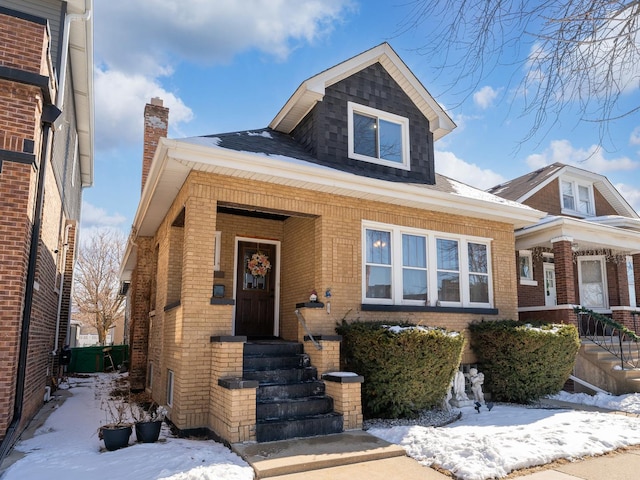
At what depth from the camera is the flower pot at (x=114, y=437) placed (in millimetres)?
5744

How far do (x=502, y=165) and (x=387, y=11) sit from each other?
1.63m

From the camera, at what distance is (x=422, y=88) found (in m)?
10.8

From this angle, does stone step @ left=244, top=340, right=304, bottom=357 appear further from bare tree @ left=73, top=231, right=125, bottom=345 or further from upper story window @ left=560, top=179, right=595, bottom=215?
bare tree @ left=73, top=231, right=125, bottom=345

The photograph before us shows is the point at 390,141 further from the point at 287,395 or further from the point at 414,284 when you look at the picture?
the point at 287,395

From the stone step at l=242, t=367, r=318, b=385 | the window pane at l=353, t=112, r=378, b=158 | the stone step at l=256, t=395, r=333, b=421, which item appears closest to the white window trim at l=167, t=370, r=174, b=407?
the stone step at l=242, t=367, r=318, b=385

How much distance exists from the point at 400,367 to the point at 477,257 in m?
4.11

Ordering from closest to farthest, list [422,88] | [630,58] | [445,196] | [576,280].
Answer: [630,58] < [445,196] < [422,88] < [576,280]

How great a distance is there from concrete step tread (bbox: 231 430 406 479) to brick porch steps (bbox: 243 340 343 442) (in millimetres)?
167

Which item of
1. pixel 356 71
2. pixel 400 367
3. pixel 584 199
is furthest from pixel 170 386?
pixel 584 199

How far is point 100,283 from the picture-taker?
35062 millimetres

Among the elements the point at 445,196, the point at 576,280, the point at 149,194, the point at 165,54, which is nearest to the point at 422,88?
the point at 445,196

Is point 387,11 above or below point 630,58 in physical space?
above

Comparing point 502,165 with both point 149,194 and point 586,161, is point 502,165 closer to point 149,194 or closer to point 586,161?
point 586,161

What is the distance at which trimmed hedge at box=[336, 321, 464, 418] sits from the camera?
291 inches
